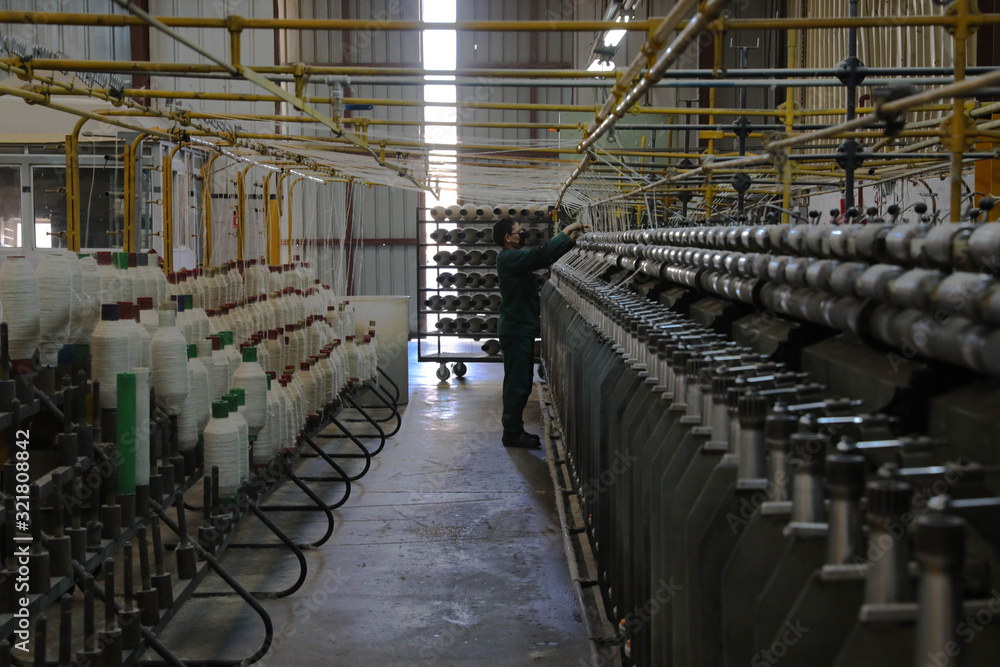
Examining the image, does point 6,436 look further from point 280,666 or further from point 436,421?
point 436,421

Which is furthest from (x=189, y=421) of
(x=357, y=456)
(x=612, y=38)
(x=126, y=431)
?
(x=612, y=38)

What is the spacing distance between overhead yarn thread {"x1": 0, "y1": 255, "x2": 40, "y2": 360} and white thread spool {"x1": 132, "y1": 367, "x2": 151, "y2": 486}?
0.30 metres

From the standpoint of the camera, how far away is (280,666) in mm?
3092

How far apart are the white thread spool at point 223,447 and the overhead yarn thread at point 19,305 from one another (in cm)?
80

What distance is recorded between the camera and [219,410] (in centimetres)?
305

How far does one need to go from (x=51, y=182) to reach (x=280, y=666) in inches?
293

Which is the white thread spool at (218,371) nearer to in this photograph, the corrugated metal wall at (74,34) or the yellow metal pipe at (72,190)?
the yellow metal pipe at (72,190)

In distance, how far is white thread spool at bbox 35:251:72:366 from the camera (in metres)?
2.41

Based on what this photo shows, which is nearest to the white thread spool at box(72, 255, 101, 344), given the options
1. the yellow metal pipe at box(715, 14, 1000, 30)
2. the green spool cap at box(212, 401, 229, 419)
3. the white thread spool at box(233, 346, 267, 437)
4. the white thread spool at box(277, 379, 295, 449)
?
the green spool cap at box(212, 401, 229, 419)

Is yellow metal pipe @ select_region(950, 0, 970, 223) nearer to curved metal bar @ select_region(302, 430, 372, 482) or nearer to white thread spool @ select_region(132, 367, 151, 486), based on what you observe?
white thread spool @ select_region(132, 367, 151, 486)

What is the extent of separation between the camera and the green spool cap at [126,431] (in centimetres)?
250

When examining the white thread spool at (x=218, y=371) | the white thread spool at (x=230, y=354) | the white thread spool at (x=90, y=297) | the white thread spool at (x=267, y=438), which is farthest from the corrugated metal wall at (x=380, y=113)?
the white thread spool at (x=90, y=297)

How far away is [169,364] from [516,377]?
362 cm

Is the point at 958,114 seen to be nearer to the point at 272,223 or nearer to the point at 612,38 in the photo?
the point at 612,38
